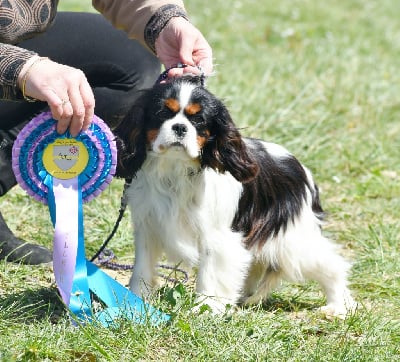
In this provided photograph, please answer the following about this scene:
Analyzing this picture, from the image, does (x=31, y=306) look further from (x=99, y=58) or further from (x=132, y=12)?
(x=99, y=58)

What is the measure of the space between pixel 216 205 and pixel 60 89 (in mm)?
994

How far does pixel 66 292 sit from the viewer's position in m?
3.35

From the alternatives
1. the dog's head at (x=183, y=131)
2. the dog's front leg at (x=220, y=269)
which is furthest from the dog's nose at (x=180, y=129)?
the dog's front leg at (x=220, y=269)

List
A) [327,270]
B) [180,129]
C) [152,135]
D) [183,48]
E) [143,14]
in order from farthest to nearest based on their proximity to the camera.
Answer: [327,270] < [143,14] < [183,48] < [152,135] < [180,129]

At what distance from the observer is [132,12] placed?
4.03 meters

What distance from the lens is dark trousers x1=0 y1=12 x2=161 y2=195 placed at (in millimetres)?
4422

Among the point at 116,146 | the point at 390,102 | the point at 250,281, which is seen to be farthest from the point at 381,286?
the point at 390,102

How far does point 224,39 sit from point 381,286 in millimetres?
5525

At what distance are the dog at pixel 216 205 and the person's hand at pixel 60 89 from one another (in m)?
0.44

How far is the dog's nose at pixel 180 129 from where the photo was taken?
3361mm

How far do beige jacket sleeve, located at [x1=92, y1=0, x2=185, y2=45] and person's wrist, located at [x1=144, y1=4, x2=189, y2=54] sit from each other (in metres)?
0.02

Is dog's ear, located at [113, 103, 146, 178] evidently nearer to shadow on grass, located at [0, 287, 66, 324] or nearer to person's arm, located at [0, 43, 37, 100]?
person's arm, located at [0, 43, 37, 100]

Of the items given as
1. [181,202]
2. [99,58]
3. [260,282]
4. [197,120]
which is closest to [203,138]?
[197,120]

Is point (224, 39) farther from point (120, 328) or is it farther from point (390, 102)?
point (120, 328)
